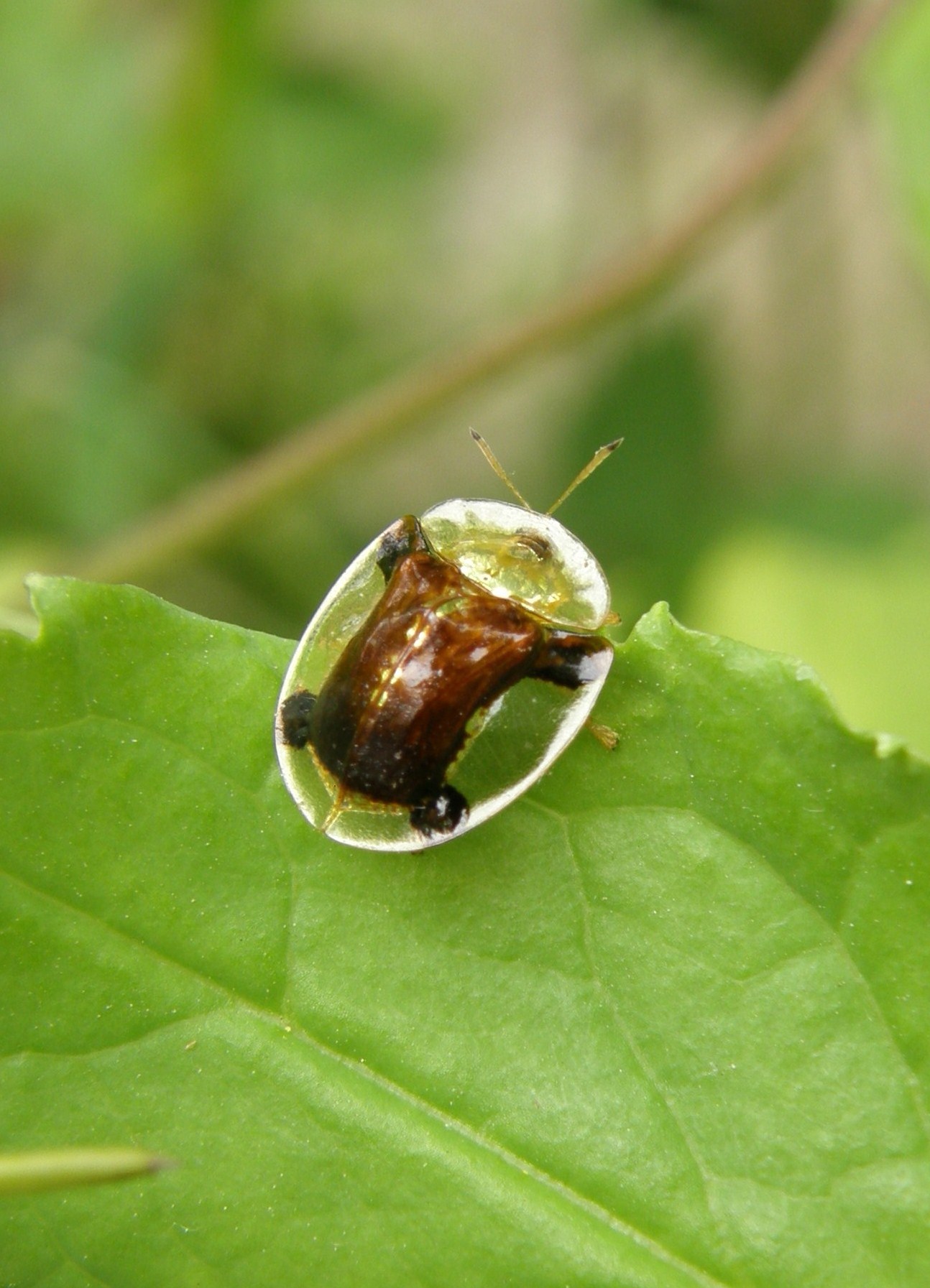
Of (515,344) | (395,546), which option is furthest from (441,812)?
(515,344)

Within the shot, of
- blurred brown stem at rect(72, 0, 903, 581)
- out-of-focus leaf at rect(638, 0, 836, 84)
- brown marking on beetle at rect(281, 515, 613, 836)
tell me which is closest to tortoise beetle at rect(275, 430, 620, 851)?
brown marking on beetle at rect(281, 515, 613, 836)

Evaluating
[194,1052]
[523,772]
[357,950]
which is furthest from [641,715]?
[194,1052]

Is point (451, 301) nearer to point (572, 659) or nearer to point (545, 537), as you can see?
point (545, 537)

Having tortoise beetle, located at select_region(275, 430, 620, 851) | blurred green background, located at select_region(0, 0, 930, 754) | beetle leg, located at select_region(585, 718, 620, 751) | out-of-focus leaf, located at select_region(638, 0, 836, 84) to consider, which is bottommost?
blurred green background, located at select_region(0, 0, 930, 754)

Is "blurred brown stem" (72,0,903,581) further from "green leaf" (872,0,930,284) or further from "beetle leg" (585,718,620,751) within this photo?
"beetle leg" (585,718,620,751)

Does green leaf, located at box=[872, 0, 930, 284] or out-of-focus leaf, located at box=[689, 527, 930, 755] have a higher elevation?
green leaf, located at box=[872, 0, 930, 284]

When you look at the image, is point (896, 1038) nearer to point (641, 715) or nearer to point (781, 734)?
point (781, 734)
